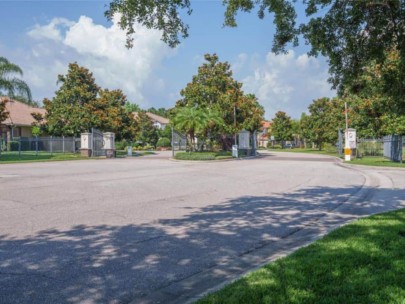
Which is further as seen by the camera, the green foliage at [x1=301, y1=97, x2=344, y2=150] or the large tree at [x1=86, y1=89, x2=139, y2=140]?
the green foliage at [x1=301, y1=97, x2=344, y2=150]

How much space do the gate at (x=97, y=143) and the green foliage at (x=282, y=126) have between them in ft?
184

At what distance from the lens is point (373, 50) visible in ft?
27.7

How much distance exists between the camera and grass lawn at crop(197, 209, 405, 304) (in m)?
3.87

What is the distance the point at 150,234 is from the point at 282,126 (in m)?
85.3

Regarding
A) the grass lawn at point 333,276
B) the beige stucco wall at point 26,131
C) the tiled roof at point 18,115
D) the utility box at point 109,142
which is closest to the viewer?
the grass lawn at point 333,276

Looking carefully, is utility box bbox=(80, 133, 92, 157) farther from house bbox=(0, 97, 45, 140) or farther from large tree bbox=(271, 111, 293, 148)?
large tree bbox=(271, 111, 293, 148)

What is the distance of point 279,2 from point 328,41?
1.36m

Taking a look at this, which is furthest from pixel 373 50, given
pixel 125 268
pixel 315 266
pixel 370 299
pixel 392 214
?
→ pixel 125 268

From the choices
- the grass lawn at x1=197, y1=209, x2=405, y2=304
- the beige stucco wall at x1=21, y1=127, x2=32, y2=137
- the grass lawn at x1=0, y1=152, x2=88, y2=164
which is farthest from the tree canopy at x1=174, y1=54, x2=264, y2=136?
the grass lawn at x1=197, y1=209, x2=405, y2=304

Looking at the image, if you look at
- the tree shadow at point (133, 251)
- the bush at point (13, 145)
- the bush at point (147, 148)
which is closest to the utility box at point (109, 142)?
the bush at point (13, 145)

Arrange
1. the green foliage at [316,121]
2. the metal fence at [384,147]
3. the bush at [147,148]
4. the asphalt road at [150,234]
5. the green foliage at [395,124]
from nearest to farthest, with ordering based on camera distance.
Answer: the asphalt road at [150,234]
the green foliage at [395,124]
the metal fence at [384,147]
the green foliage at [316,121]
the bush at [147,148]

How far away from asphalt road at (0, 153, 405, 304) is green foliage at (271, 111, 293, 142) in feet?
254

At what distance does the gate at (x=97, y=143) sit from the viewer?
1556 inches

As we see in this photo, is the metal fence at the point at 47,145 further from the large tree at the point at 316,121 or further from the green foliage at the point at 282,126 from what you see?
the green foliage at the point at 282,126
